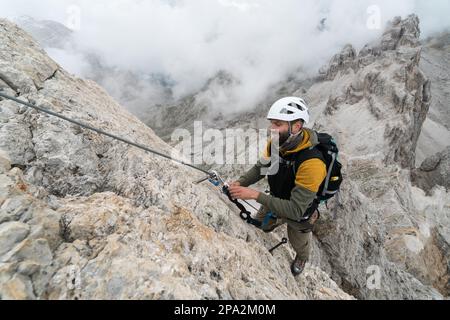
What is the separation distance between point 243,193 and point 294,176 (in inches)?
51.7

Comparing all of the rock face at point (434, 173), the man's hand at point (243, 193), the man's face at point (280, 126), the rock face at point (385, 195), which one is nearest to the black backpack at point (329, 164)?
the man's face at point (280, 126)

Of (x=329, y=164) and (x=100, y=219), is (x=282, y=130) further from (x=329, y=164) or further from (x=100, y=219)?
(x=100, y=219)

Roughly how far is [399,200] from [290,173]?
47.8 metres

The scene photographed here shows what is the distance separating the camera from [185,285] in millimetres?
4867

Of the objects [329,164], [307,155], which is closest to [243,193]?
[307,155]

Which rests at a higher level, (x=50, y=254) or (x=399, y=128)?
(x=50, y=254)

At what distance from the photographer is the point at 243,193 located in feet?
24.1

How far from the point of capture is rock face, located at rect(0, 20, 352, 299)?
Answer: 4.68 m

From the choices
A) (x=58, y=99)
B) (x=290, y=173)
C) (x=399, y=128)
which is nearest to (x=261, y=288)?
(x=290, y=173)

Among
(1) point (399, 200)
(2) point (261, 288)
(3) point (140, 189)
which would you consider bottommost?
(1) point (399, 200)

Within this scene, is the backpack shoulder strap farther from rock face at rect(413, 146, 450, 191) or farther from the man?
rock face at rect(413, 146, 450, 191)

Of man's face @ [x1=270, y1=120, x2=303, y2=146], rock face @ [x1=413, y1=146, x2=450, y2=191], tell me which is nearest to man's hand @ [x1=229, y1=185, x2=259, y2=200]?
man's face @ [x1=270, y1=120, x2=303, y2=146]

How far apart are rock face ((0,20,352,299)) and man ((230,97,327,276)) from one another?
1032 millimetres
